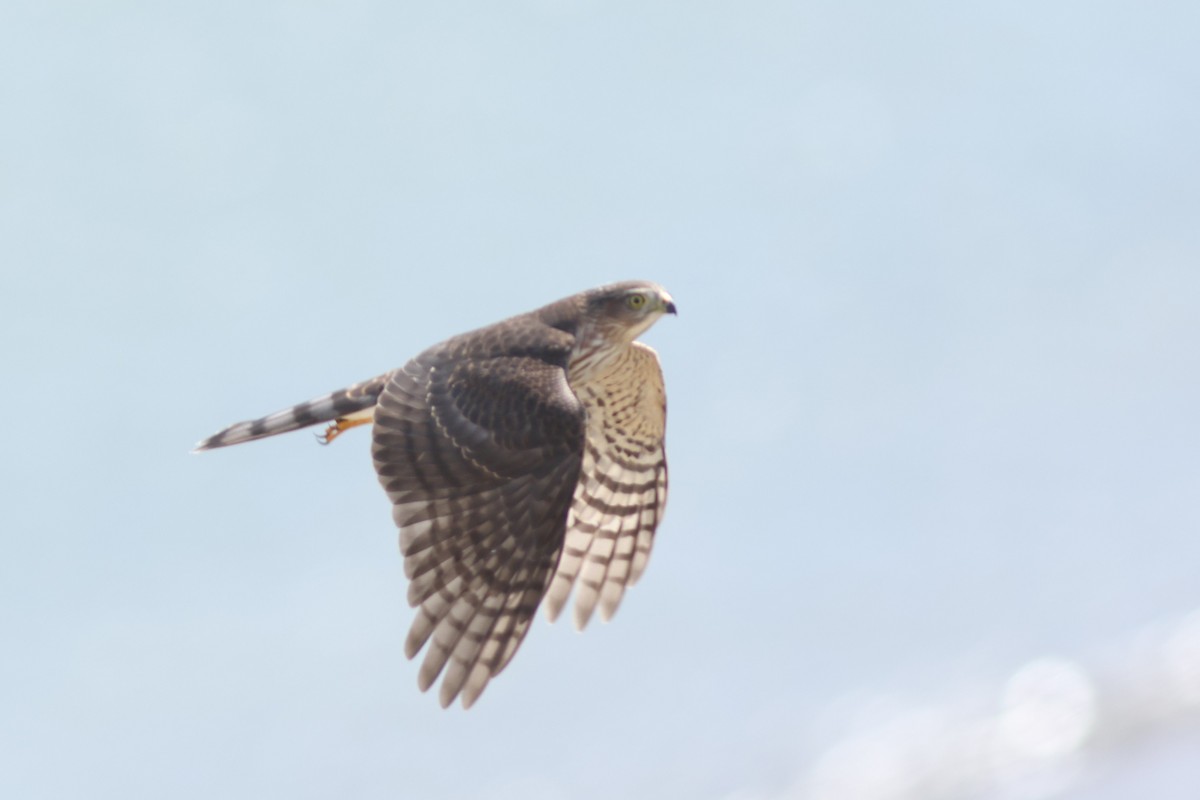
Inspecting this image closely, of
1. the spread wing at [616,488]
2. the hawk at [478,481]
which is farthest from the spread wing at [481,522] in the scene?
the spread wing at [616,488]

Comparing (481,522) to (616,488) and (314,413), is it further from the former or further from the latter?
(616,488)

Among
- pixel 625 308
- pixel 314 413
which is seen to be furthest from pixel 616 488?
pixel 314 413

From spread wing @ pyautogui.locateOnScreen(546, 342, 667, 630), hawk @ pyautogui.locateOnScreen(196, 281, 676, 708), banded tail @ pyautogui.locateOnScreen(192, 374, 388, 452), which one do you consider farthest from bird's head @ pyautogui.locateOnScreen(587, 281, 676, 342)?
banded tail @ pyautogui.locateOnScreen(192, 374, 388, 452)

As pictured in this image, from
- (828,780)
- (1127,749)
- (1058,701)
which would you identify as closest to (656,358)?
(1127,749)

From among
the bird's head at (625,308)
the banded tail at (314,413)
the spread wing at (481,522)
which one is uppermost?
the bird's head at (625,308)

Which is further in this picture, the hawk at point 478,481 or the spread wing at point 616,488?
the spread wing at point 616,488

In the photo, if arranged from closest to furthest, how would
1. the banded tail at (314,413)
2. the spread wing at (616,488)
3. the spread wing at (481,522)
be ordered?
the spread wing at (481,522)
the banded tail at (314,413)
the spread wing at (616,488)

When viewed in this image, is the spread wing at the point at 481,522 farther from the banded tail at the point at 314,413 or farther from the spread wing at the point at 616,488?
the spread wing at the point at 616,488
